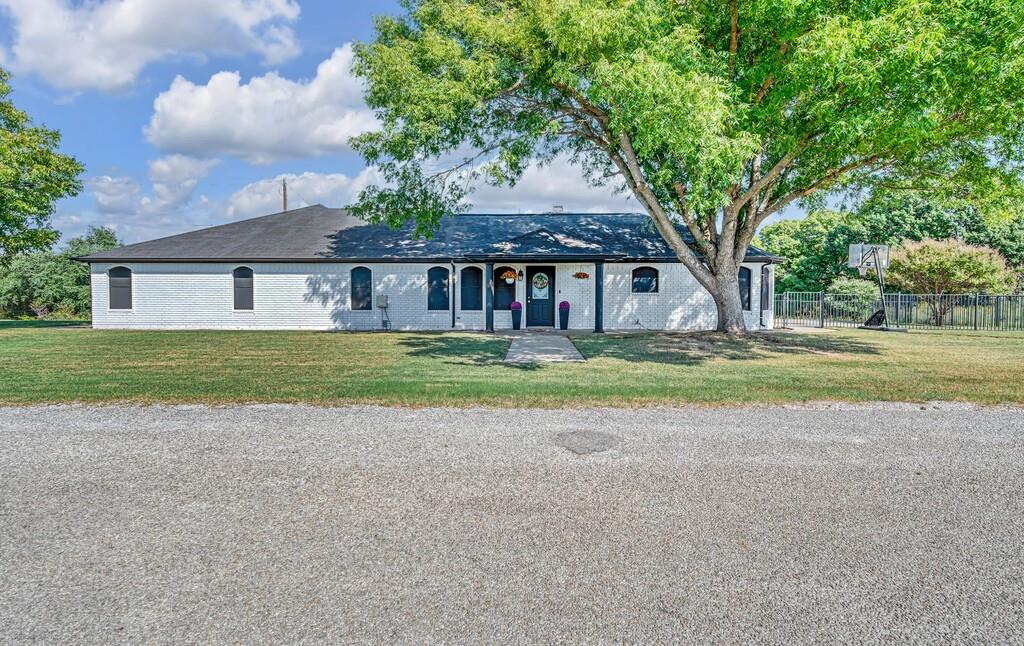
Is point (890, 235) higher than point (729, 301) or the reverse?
higher

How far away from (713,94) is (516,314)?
1032 cm

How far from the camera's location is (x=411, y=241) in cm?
2095

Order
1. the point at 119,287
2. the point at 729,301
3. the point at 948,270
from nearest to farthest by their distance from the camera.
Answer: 1. the point at 729,301
2. the point at 119,287
3. the point at 948,270

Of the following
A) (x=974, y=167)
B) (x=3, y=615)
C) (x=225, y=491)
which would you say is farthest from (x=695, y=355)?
(x=3, y=615)

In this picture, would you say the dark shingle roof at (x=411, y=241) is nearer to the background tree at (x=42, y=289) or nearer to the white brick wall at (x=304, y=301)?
the white brick wall at (x=304, y=301)

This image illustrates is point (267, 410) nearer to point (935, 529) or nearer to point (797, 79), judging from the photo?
point (935, 529)

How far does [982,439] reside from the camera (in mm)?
5387

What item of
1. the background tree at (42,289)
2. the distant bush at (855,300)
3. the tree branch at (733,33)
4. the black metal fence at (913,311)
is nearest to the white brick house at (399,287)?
the black metal fence at (913,311)

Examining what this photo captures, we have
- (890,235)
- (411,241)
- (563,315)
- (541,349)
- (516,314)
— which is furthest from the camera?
(890,235)

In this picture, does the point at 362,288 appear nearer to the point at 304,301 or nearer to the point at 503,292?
the point at 304,301

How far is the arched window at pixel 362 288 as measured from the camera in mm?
19844

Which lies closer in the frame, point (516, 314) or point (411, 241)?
point (516, 314)

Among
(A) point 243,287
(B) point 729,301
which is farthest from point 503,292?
(A) point 243,287

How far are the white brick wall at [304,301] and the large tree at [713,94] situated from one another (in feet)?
14.9
